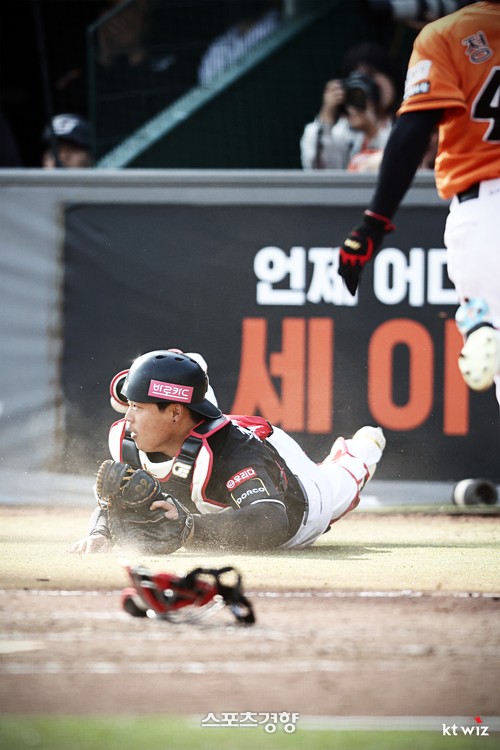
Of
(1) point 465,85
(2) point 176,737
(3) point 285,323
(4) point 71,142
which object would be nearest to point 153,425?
(1) point 465,85

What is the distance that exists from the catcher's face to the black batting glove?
0.93 m

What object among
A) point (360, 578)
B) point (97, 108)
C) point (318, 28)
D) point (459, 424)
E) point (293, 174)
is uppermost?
point (318, 28)

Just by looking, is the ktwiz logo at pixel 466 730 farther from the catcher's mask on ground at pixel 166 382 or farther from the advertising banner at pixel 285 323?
the advertising banner at pixel 285 323

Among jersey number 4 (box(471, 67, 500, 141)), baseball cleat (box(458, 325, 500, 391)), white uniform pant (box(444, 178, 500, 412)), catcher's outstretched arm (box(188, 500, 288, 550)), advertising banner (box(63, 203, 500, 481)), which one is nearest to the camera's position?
baseball cleat (box(458, 325, 500, 391))

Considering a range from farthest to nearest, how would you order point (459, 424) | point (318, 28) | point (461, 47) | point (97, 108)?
point (318, 28) < point (97, 108) < point (459, 424) < point (461, 47)

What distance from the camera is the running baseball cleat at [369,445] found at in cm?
580

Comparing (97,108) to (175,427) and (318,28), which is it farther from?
(175,427)

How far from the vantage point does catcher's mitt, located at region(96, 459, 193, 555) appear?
4336 millimetres

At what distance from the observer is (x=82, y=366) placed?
6.79 meters

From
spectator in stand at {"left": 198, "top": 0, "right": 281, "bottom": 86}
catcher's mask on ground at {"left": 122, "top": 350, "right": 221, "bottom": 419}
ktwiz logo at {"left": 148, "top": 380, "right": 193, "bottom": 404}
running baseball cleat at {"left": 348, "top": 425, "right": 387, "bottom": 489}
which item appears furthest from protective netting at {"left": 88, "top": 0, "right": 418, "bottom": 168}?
ktwiz logo at {"left": 148, "top": 380, "right": 193, "bottom": 404}

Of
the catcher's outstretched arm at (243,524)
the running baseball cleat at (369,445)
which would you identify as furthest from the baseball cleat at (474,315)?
the running baseball cleat at (369,445)

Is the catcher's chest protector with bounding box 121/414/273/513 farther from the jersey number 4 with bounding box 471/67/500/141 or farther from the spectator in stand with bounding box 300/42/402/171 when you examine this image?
the spectator in stand with bounding box 300/42/402/171

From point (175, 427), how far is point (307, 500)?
63 cm

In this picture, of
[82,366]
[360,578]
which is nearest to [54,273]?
[82,366]
